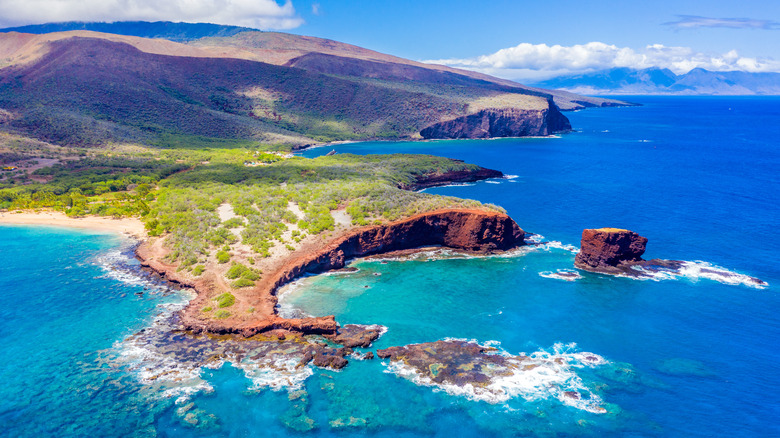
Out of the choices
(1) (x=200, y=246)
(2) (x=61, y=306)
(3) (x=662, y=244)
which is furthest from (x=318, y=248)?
(3) (x=662, y=244)

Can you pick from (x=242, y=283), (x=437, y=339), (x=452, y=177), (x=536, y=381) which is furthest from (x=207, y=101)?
(x=536, y=381)

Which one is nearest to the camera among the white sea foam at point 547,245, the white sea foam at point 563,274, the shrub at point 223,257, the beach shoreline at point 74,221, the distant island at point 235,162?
the shrub at point 223,257

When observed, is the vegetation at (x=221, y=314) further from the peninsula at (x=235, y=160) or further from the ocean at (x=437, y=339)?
the ocean at (x=437, y=339)

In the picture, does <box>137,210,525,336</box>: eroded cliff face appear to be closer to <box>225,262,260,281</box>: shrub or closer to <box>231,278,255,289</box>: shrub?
<box>231,278,255,289</box>: shrub

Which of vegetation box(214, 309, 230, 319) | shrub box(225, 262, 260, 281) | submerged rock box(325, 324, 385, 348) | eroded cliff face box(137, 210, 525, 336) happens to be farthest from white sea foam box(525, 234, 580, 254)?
vegetation box(214, 309, 230, 319)

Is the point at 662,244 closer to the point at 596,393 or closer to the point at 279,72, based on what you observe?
the point at 596,393

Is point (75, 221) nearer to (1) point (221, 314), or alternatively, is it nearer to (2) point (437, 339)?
(1) point (221, 314)

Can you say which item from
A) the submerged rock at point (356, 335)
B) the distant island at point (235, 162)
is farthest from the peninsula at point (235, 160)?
the submerged rock at point (356, 335)
